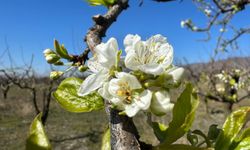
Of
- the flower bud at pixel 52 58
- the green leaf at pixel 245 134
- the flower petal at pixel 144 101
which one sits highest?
the flower bud at pixel 52 58

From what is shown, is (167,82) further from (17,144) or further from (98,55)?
(17,144)

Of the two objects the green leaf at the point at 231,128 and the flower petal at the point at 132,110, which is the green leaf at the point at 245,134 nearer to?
the green leaf at the point at 231,128

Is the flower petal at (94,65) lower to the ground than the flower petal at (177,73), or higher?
higher

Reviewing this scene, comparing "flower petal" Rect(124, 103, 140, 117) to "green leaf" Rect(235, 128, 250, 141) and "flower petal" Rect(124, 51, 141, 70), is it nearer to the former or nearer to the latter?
"flower petal" Rect(124, 51, 141, 70)

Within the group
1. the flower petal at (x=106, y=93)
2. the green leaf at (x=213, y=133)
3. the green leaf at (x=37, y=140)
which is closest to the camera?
the green leaf at (x=37, y=140)

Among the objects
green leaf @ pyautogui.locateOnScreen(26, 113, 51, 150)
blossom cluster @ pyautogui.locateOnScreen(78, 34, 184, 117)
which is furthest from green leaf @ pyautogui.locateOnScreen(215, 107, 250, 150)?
green leaf @ pyautogui.locateOnScreen(26, 113, 51, 150)

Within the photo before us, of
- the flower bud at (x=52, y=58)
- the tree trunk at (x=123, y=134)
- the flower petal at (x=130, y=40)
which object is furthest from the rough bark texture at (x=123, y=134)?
the flower bud at (x=52, y=58)

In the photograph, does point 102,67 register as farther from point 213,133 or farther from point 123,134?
point 213,133
